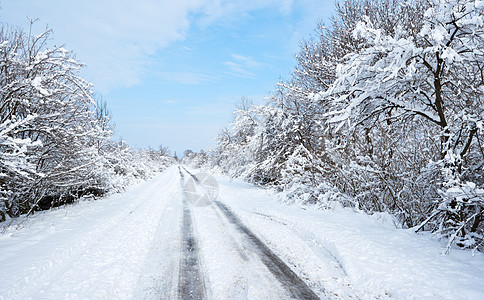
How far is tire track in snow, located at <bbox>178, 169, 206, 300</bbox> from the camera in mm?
3863

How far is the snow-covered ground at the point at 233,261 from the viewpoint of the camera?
379 centimetres

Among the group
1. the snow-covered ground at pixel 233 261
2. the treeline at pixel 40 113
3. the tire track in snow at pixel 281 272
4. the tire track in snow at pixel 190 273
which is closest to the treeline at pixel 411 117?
the snow-covered ground at pixel 233 261

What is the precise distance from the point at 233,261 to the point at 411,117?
557 cm

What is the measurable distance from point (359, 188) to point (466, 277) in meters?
4.94

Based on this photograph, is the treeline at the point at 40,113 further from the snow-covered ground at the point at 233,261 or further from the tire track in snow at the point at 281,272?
the tire track in snow at the point at 281,272

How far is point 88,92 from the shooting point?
9.08 metres

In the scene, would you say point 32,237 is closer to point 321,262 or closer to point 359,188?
point 321,262

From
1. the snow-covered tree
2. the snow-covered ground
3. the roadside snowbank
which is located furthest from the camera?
the snow-covered tree

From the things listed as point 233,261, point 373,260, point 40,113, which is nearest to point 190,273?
point 233,261

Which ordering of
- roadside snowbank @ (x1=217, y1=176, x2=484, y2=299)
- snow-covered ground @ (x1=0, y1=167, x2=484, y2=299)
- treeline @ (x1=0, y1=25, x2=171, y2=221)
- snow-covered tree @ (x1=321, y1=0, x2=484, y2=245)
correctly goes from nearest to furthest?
roadside snowbank @ (x1=217, y1=176, x2=484, y2=299), snow-covered ground @ (x1=0, y1=167, x2=484, y2=299), snow-covered tree @ (x1=321, y1=0, x2=484, y2=245), treeline @ (x1=0, y1=25, x2=171, y2=221)

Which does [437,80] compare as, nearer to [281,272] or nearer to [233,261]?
[281,272]

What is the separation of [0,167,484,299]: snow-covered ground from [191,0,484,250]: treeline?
730mm

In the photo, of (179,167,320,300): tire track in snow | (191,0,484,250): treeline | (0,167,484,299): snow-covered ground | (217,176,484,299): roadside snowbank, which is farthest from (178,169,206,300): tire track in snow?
(191,0,484,250): treeline

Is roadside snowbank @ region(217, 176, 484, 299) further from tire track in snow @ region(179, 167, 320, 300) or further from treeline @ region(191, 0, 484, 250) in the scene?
treeline @ region(191, 0, 484, 250)
